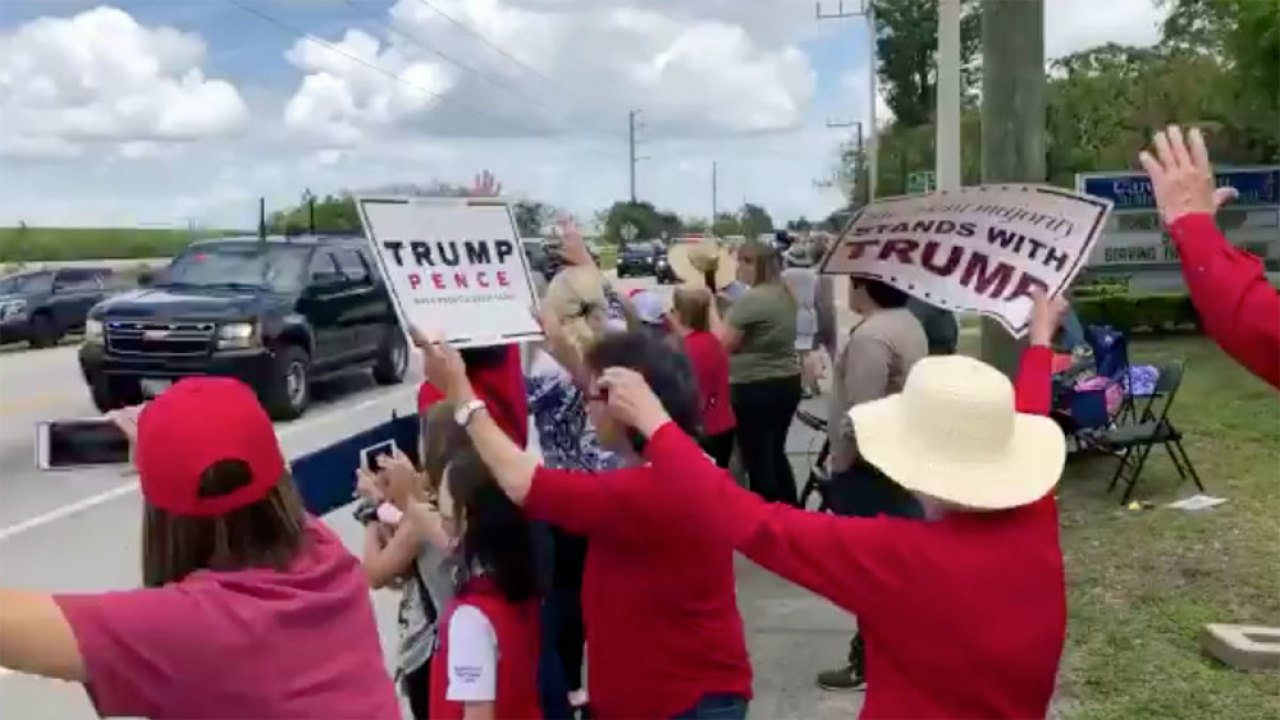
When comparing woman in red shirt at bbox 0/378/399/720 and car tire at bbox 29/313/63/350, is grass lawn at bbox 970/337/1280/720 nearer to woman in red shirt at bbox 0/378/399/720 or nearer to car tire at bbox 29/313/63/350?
woman in red shirt at bbox 0/378/399/720

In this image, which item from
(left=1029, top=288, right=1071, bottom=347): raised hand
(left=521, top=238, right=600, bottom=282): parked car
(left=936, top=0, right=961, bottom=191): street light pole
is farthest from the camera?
(left=936, top=0, right=961, bottom=191): street light pole

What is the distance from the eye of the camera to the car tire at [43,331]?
90.8 feet

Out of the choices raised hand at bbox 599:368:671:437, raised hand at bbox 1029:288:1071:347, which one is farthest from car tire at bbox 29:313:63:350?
raised hand at bbox 599:368:671:437

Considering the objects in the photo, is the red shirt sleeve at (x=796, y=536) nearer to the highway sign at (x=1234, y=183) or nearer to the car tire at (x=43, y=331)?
the highway sign at (x=1234, y=183)

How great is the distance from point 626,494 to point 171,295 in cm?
1333

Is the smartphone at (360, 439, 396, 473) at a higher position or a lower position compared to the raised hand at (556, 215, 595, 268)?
lower

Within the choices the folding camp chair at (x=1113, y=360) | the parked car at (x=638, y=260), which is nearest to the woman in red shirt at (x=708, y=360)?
the folding camp chair at (x=1113, y=360)

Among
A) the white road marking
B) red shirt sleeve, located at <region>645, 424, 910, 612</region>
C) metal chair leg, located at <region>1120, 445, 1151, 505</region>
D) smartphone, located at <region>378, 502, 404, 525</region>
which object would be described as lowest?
the white road marking

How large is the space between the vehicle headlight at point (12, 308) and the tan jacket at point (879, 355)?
82.1ft

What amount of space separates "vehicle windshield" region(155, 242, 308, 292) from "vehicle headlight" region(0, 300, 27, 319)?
39.1 feet

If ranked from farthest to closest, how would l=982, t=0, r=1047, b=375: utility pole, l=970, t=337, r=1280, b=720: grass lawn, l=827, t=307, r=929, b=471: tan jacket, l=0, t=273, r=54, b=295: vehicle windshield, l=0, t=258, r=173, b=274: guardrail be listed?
1. l=0, t=258, r=173, b=274: guardrail
2. l=0, t=273, r=54, b=295: vehicle windshield
3. l=982, t=0, r=1047, b=375: utility pole
4. l=970, t=337, r=1280, b=720: grass lawn
5. l=827, t=307, r=929, b=471: tan jacket

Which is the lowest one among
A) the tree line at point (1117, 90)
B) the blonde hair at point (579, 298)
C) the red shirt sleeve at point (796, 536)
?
the red shirt sleeve at point (796, 536)

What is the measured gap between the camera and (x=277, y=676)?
82.2 inches

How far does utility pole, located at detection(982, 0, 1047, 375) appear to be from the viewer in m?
6.17
